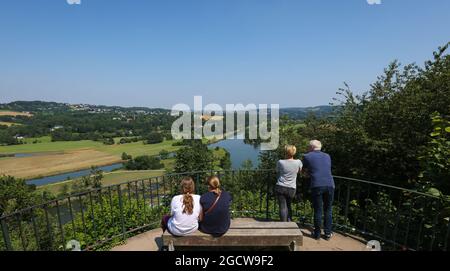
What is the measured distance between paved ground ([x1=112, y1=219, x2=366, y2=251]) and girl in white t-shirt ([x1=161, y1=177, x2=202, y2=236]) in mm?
1060

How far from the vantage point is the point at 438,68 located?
13797 millimetres

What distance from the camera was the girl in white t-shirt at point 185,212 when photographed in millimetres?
3578

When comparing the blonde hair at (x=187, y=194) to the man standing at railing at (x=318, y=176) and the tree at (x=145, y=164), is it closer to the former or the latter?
the man standing at railing at (x=318, y=176)

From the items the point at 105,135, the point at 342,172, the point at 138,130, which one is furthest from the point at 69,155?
the point at 342,172

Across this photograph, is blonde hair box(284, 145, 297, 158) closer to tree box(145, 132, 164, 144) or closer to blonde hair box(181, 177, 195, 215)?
blonde hair box(181, 177, 195, 215)

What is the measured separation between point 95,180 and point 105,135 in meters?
63.9

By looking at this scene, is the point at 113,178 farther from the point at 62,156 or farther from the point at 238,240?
the point at 238,240

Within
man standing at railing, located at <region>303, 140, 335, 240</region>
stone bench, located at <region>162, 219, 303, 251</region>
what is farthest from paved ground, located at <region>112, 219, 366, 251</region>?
stone bench, located at <region>162, 219, 303, 251</region>

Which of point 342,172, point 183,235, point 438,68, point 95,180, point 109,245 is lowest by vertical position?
Answer: point 95,180

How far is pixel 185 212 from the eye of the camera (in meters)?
3.57

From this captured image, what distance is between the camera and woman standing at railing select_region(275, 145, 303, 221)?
4418mm

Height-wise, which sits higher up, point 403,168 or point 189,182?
point 189,182
